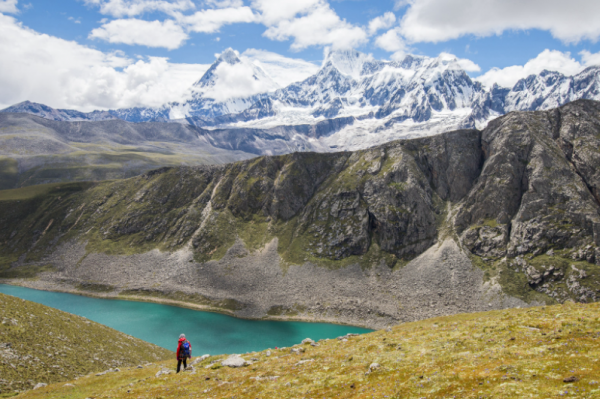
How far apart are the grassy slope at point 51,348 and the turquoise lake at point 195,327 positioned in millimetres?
27571

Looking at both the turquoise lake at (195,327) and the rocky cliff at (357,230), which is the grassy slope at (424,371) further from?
the rocky cliff at (357,230)

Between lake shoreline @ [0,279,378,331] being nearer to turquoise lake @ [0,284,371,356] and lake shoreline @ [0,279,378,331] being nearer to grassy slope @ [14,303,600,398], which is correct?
turquoise lake @ [0,284,371,356]

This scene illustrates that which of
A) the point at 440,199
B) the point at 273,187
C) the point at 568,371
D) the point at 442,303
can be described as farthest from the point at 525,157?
the point at 568,371

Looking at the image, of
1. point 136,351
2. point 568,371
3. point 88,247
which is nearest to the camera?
point 568,371

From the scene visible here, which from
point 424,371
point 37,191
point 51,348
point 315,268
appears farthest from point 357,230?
point 37,191

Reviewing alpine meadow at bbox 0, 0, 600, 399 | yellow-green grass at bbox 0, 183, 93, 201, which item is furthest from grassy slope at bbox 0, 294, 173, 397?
yellow-green grass at bbox 0, 183, 93, 201

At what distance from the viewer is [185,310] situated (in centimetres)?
10869

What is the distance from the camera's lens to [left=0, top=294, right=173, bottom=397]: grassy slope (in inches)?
1437

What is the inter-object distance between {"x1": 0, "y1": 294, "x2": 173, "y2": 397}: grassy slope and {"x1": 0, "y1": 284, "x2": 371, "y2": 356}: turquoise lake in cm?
2757

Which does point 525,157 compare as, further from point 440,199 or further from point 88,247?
point 88,247

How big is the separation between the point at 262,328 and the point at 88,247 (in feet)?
323

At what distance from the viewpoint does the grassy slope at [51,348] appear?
36500 mm

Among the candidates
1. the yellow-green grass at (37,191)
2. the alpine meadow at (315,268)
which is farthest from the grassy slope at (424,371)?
the yellow-green grass at (37,191)

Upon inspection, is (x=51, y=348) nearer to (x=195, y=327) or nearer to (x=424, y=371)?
(x=424, y=371)
